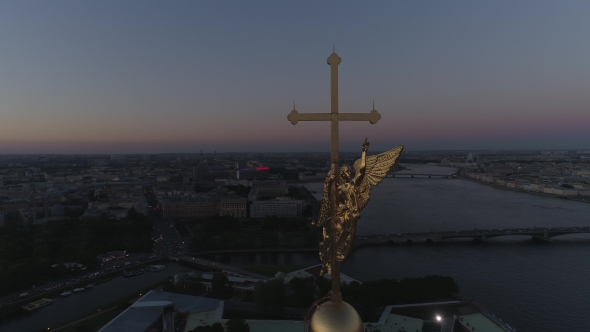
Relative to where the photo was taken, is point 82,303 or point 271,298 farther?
point 82,303

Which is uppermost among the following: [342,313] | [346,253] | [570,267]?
[346,253]

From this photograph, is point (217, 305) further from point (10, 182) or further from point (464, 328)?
point (10, 182)

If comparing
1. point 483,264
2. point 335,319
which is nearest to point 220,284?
point 483,264

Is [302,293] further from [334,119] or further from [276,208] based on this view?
[276,208]

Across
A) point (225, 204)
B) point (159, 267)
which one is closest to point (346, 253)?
point (159, 267)

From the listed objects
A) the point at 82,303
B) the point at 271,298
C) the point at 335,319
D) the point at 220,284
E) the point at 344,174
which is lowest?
the point at 82,303

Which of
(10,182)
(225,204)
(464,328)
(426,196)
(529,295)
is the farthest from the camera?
(10,182)

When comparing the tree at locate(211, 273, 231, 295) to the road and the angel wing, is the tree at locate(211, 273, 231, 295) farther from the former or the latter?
the angel wing
